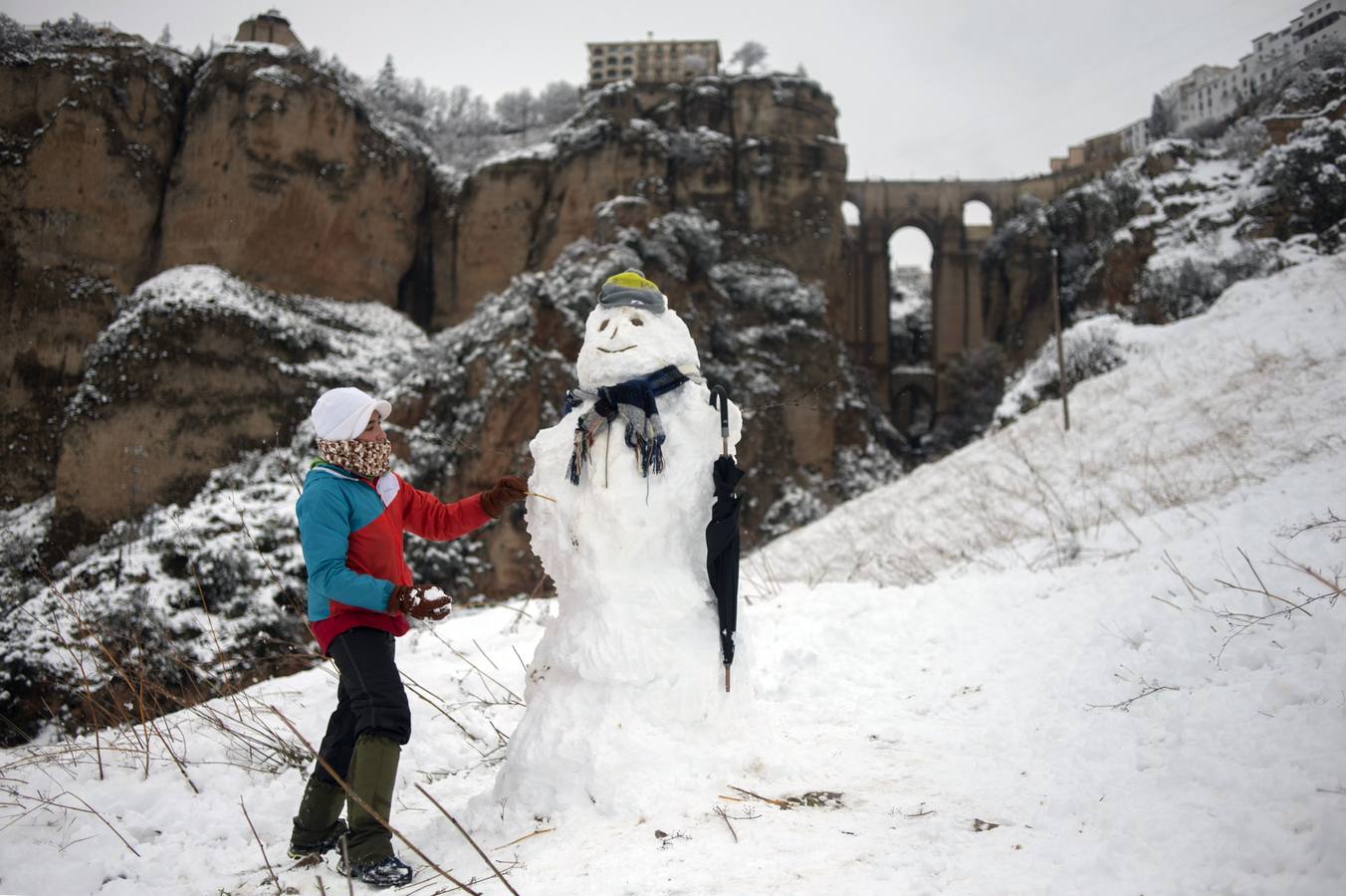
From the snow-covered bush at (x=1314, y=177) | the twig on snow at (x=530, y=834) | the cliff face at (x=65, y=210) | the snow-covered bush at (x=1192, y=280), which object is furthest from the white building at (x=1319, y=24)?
the cliff face at (x=65, y=210)

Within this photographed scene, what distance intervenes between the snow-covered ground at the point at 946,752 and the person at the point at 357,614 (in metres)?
0.17

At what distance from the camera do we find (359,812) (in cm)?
231

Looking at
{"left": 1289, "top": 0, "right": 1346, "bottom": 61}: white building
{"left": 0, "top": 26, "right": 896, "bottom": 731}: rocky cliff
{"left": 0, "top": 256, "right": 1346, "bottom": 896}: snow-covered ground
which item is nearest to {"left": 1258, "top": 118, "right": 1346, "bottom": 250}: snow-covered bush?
{"left": 1289, "top": 0, "right": 1346, "bottom": 61}: white building

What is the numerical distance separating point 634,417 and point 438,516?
83cm

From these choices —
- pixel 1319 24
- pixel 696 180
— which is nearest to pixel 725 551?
pixel 1319 24

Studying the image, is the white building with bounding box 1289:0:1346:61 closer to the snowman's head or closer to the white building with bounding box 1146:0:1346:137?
the white building with bounding box 1146:0:1346:137

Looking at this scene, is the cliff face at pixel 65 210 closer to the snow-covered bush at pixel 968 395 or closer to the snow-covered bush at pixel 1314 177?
the snow-covered bush at pixel 968 395

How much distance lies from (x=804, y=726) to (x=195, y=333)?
55.6 feet

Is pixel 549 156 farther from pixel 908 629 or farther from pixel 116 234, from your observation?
pixel 908 629

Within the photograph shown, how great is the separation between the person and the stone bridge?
82.8 feet

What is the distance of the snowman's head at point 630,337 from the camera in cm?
312

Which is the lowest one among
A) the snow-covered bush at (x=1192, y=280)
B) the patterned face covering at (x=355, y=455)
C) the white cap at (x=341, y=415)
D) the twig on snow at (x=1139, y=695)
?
the twig on snow at (x=1139, y=695)

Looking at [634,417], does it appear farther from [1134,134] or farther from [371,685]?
[1134,134]

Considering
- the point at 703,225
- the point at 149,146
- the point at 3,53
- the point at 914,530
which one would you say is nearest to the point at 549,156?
the point at 703,225
